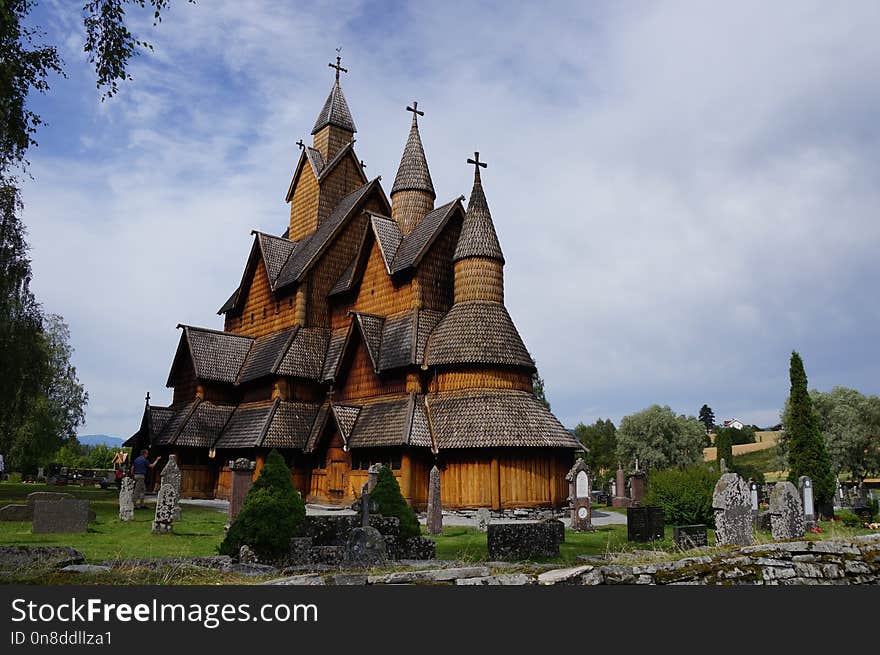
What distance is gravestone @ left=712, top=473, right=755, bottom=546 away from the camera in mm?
13078

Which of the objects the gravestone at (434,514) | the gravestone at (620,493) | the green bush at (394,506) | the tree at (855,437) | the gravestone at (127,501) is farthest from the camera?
the tree at (855,437)

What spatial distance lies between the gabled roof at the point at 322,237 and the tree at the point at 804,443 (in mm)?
23020

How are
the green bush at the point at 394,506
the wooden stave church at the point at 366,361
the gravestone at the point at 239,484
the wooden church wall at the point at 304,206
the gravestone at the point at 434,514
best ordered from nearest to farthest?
the green bush at the point at 394,506 → the gravestone at the point at 239,484 → the gravestone at the point at 434,514 → the wooden stave church at the point at 366,361 → the wooden church wall at the point at 304,206

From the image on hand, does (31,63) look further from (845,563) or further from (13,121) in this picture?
(845,563)

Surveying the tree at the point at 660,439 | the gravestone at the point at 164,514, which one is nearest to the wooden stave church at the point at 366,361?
the gravestone at the point at 164,514

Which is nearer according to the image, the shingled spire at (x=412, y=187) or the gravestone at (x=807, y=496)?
the gravestone at (x=807, y=496)

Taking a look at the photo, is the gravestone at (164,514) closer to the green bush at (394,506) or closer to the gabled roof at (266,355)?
the green bush at (394,506)

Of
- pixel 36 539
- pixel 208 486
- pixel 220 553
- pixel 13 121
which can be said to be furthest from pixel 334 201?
pixel 220 553

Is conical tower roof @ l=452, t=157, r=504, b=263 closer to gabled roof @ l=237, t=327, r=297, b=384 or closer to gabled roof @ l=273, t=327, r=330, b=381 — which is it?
gabled roof @ l=273, t=327, r=330, b=381

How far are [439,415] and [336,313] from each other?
423 inches

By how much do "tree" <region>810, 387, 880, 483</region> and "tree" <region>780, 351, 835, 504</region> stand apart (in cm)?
3284

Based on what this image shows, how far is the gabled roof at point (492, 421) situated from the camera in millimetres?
24234

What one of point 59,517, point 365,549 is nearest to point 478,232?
point 59,517

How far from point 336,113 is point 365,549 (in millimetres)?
35313
